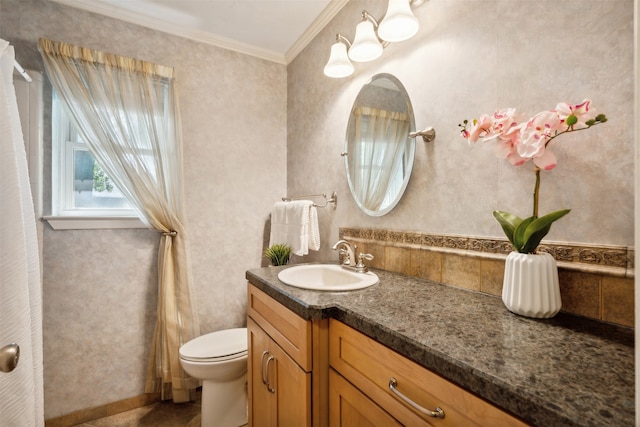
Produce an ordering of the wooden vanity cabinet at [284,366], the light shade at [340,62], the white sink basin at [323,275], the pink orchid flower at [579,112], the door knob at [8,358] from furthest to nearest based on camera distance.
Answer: the light shade at [340,62] < the white sink basin at [323,275] < the wooden vanity cabinet at [284,366] < the pink orchid flower at [579,112] < the door knob at [8,358]

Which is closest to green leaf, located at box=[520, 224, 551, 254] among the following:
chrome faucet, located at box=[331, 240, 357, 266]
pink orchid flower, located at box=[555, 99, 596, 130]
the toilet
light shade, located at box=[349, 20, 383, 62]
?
pink orchid flower, located at box=[555, 99, 596, 130]

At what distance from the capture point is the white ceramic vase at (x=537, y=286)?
73 cm

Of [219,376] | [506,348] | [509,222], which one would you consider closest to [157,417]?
[219,376]

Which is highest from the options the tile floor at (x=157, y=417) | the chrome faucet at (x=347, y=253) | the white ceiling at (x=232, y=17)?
the white ceiling at (x=232, y=17)

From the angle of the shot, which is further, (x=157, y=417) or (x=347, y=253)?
(x=157, y=417)

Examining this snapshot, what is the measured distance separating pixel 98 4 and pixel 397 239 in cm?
222

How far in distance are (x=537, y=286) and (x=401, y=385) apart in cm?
43

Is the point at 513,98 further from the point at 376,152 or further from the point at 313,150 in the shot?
the point at 313,150

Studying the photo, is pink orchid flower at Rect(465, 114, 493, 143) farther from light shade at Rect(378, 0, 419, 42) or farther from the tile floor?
the tile floor

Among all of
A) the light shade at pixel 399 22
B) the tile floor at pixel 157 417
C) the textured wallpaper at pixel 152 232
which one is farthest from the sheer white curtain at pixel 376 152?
the tile floor at pixel 157 417

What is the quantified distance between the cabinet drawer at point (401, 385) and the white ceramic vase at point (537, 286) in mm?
354

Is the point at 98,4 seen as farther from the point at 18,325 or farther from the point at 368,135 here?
the point at 18,325

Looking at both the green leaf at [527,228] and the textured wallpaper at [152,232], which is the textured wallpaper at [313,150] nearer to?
the textured wallpaper at [152,232]

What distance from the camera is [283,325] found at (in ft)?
3.45
